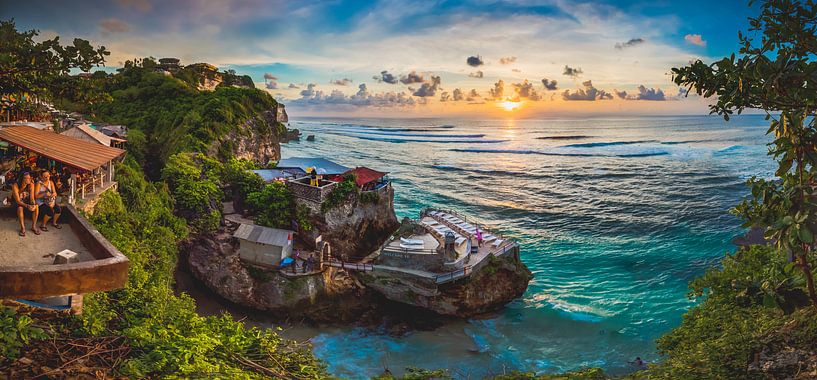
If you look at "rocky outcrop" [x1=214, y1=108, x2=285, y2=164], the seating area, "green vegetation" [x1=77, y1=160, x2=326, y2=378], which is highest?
"rocky outcrop" [x1=214, y1=108, x2=285, y2=164]

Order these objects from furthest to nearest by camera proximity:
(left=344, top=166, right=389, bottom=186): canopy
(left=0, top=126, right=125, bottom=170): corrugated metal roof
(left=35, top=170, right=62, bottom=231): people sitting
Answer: (left=344, top=166, right=389, bottom=186): canopy, (left=0, top=126, right=125, bottom=170): corrugated metal roof, (left=35, top=170, right=62, bottom=231): people sitting

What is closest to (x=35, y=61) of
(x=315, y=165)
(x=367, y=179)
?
(x=367, y=179)

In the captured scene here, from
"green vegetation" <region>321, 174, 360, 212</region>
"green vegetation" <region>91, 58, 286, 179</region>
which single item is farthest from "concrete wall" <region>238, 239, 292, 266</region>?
"green vegetation" <region>91, 58, 286, 179</region>

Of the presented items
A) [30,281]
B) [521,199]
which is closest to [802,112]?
[30,281]

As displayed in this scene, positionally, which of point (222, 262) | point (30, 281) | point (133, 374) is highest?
point (30, 281)

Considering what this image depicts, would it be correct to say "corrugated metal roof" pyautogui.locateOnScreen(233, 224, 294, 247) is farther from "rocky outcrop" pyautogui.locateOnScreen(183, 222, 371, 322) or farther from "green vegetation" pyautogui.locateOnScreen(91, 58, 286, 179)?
"green vegetation" pyautogui.locateOnScreen(91, 58, 286, 179)

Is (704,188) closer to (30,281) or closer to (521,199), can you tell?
(521,199)

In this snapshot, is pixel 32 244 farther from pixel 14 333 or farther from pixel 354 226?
pixel 354 226

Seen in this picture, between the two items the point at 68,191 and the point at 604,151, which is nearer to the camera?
the point at 68,191
